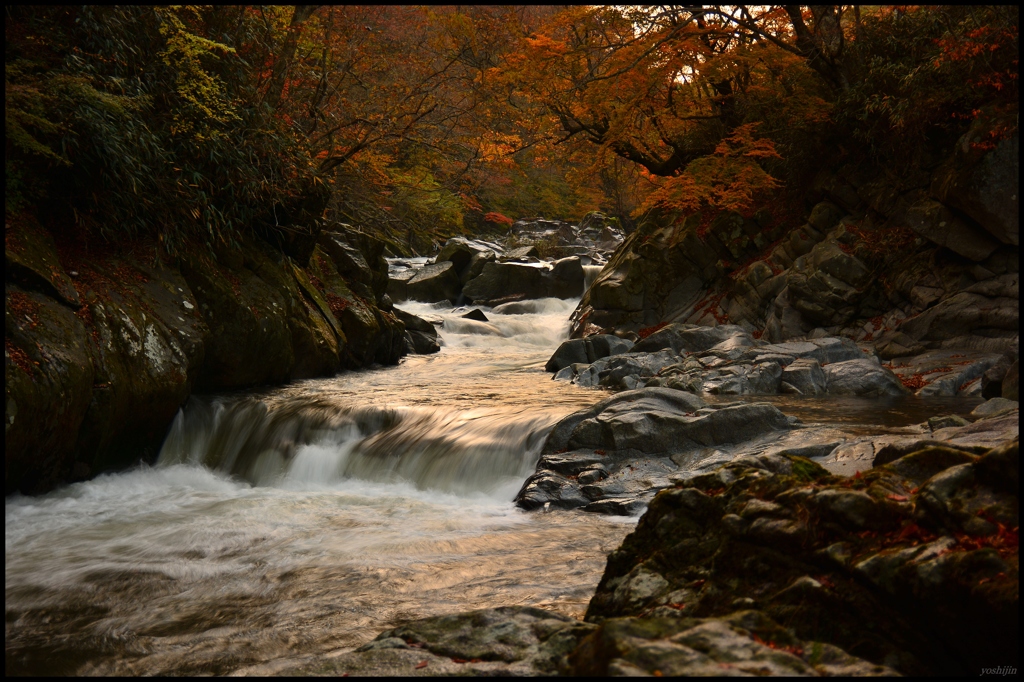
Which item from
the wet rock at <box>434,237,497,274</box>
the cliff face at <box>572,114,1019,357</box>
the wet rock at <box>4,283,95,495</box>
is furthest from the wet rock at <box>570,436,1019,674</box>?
the wet rock at <box>434,237,497,274</box>

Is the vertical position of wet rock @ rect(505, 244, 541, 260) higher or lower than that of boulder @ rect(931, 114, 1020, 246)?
higher

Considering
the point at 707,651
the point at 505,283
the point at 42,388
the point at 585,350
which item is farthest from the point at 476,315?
the point at 707,651

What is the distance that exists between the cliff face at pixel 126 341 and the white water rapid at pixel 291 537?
1.62 ft

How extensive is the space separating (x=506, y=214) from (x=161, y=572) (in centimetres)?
3438

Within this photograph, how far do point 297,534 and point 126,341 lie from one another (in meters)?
3.64

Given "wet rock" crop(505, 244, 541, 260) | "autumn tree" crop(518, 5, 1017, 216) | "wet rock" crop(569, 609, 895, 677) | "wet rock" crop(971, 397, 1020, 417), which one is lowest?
"wet rock" crop(569, 609, 895, 677)

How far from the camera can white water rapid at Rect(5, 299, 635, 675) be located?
3.71 metres

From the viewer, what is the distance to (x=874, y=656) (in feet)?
7.09

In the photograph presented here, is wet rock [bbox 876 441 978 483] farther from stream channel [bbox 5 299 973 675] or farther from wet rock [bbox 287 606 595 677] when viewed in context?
stream channel [bbox 5 299 973 675]

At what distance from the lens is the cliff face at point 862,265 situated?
34.1 feet

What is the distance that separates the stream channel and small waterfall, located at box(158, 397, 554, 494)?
0.08 feet

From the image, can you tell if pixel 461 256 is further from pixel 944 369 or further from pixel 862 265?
pixel 944 369

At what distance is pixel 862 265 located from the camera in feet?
41.0

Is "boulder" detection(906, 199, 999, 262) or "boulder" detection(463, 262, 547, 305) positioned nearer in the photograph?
"boulder" detection(906, 199, 999, 262)
